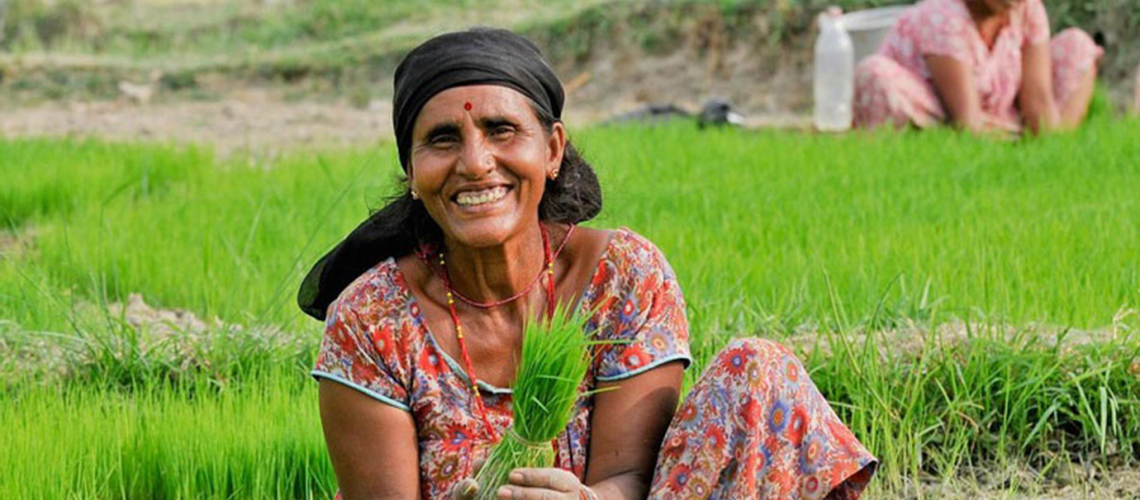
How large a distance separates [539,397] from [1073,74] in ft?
18.4

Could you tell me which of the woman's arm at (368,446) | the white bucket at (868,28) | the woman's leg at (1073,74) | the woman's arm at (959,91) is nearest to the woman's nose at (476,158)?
the woman's arm at (368,446)

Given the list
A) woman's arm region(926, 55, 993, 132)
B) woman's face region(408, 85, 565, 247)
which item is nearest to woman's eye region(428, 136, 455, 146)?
woman's face region(408, 85, 565, 247)

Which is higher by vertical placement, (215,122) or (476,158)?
(476,158)

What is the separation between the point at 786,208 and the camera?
→ 19.7 feet

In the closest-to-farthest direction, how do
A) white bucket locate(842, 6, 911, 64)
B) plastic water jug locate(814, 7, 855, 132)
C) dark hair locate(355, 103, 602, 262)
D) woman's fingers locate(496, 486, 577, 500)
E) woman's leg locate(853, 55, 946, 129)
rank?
1. woman's fingers locate(496, 486, 577, 500)
2. dark hair locate(355, 103, 602, 262)
3. woman's leg locate(853, 55, 946, 129)
4. plastic water jug locate(814, 7, 855, 132)
5. white bucket locate(842, 6, 911, 64)

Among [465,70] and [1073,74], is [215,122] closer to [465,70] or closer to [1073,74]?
[1073,74]

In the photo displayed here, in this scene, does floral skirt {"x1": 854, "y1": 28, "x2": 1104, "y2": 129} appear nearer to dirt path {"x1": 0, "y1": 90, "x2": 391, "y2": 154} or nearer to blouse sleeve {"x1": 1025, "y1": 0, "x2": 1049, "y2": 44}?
blouse sleeve {"x1": 1025, "y1": 0, "x2": 1049, "y2": 44}

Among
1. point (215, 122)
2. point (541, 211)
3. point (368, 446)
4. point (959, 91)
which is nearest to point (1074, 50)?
point (959, 91)

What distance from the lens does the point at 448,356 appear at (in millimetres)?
2986

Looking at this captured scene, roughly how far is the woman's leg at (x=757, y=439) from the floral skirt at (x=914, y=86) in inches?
197

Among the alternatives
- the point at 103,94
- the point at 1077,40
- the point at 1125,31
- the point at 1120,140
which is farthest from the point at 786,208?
the point at 103,94

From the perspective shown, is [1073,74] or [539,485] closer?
[539,485]

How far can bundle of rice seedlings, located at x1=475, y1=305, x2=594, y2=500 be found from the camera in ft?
8.94

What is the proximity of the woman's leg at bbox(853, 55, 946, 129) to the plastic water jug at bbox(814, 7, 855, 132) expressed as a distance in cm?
98
